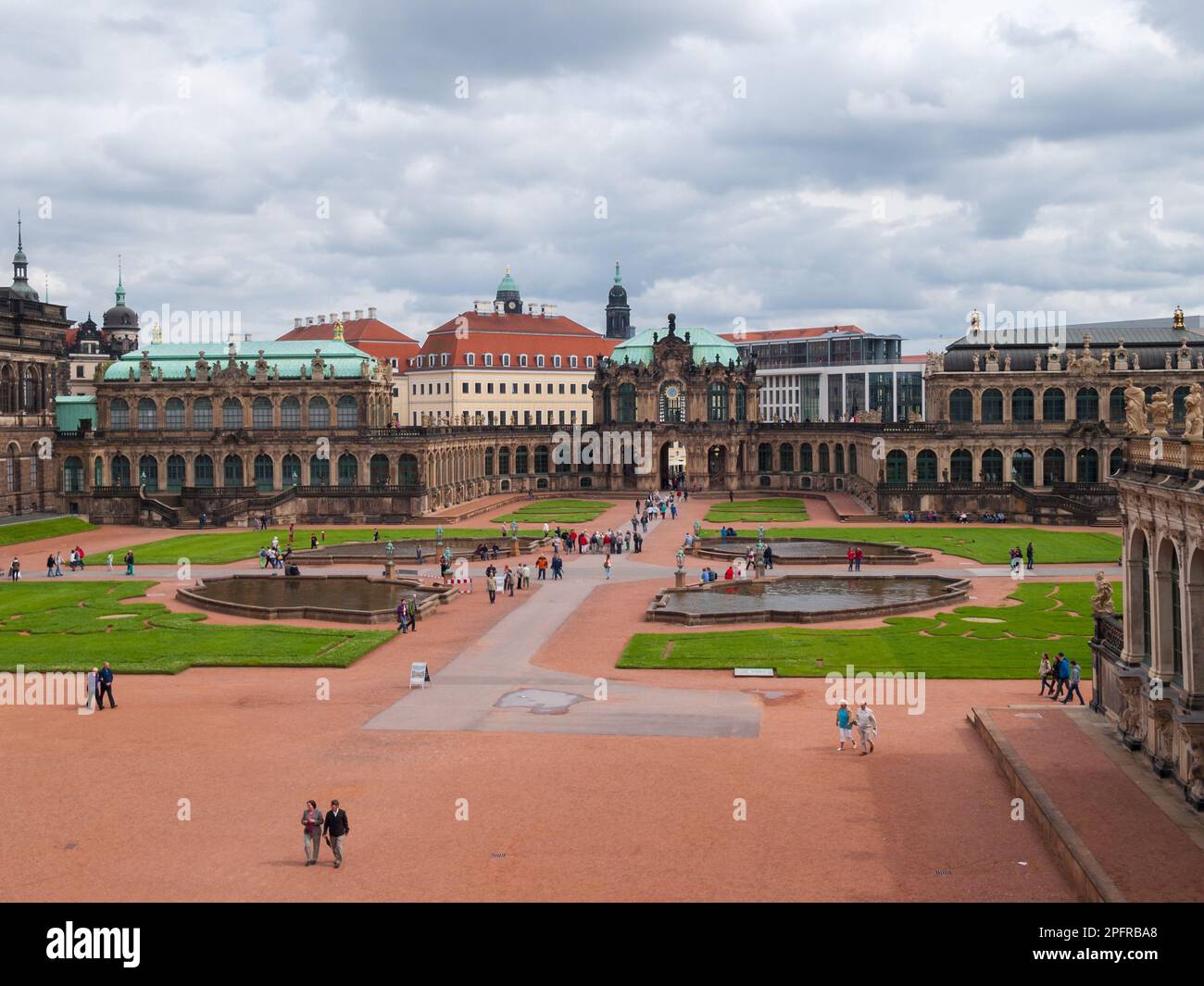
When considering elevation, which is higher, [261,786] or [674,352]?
[674,352]

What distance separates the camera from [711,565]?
81.6m

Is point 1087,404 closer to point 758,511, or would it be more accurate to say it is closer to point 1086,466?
point 1086,466

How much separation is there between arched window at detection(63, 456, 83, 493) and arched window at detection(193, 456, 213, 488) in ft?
32.8

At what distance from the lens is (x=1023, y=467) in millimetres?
120625

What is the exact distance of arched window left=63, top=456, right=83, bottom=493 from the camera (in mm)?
121562

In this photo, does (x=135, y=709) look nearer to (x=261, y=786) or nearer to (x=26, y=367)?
(x=261, y=786)

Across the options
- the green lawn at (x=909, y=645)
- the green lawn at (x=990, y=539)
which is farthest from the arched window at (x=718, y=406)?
the green lawn at (x=909, y=645)

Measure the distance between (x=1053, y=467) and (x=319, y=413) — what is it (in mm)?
68119

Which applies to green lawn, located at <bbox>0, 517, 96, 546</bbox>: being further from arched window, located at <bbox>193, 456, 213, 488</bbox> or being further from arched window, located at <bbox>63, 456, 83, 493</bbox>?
arched window, located at <bbox>193, 456, 213, 488</bbox>

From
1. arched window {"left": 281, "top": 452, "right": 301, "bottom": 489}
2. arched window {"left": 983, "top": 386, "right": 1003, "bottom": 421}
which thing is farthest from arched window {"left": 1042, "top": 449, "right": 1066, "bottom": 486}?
arched window {"left": 281, "top": 452, "right": 301, "bottom": 489}

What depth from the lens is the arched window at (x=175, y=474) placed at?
125 m

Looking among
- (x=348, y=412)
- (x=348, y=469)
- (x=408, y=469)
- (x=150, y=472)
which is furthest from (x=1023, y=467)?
(x=150, y=472)
